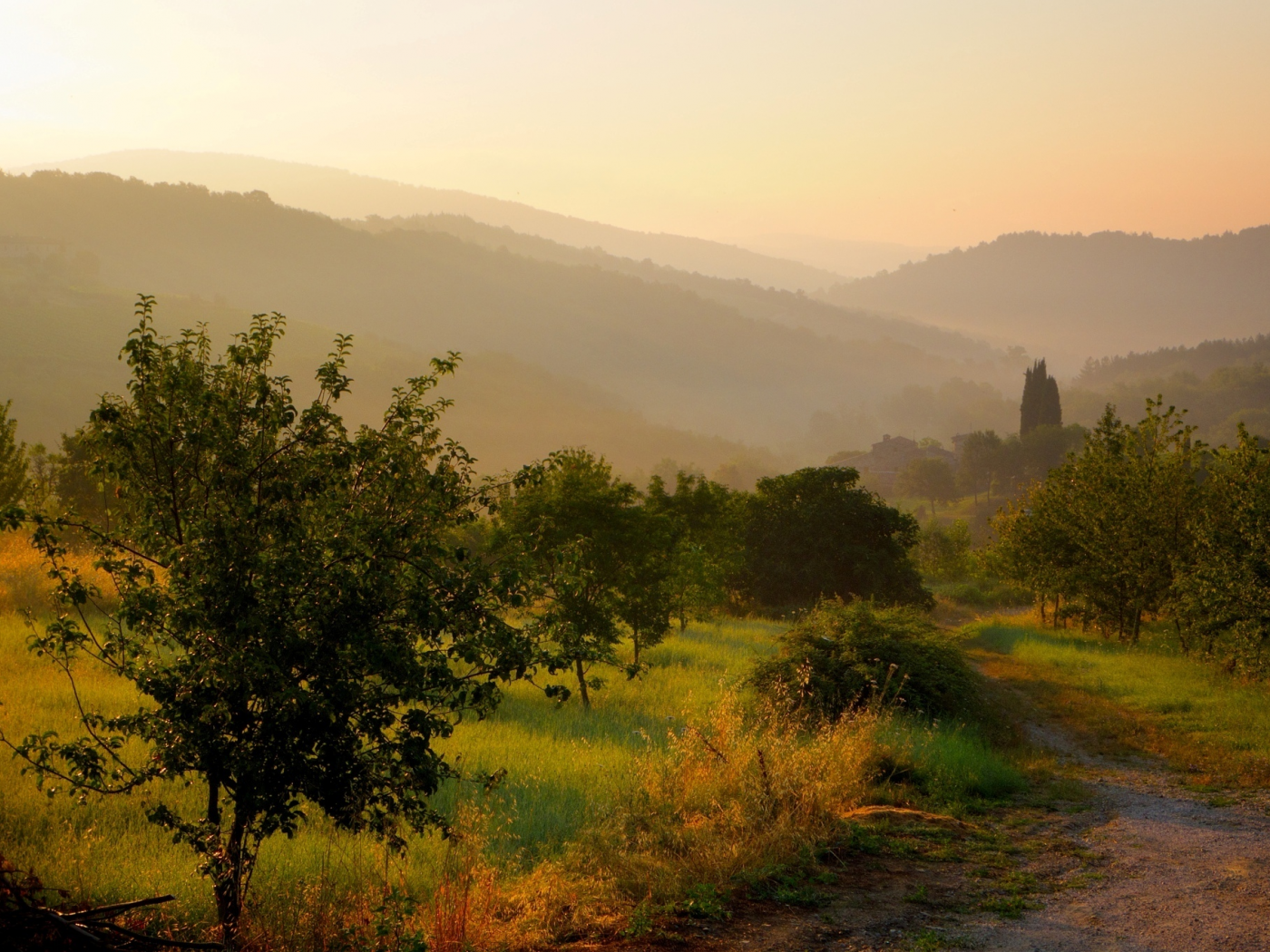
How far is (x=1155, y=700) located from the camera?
19.0m

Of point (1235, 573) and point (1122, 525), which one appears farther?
point (1122, 525)

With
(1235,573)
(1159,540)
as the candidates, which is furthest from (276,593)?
(1159,540)

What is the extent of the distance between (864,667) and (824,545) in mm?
28093

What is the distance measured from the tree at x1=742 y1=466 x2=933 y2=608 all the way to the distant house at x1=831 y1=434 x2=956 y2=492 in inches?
4583

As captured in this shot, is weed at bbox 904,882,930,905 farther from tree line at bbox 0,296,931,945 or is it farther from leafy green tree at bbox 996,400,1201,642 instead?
leafy green tree at bbox 996,400,1201,642

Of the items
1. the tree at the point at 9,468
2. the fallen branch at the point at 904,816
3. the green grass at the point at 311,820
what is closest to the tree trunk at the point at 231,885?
the green grass at the point at 311,820

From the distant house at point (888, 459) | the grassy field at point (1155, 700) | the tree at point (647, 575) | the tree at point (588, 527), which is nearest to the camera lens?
the grassy field at point (1155, 700)

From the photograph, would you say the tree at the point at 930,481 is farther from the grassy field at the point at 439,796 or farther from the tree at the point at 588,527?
the grassy field at the point at 439,796

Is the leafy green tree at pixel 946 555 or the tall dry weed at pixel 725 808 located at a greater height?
the tall dry weed at pixel 725 808

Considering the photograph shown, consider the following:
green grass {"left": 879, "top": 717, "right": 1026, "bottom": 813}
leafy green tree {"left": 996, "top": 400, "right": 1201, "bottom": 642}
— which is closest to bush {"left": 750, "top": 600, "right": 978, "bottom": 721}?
green grass {"left": 879, "top": 717, "right": 1026, "bottom": 813}

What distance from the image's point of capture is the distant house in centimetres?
16412

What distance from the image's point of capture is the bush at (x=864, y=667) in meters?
16.5

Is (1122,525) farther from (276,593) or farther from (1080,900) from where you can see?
(276,593)

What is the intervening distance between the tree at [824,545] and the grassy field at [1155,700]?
1381cm
